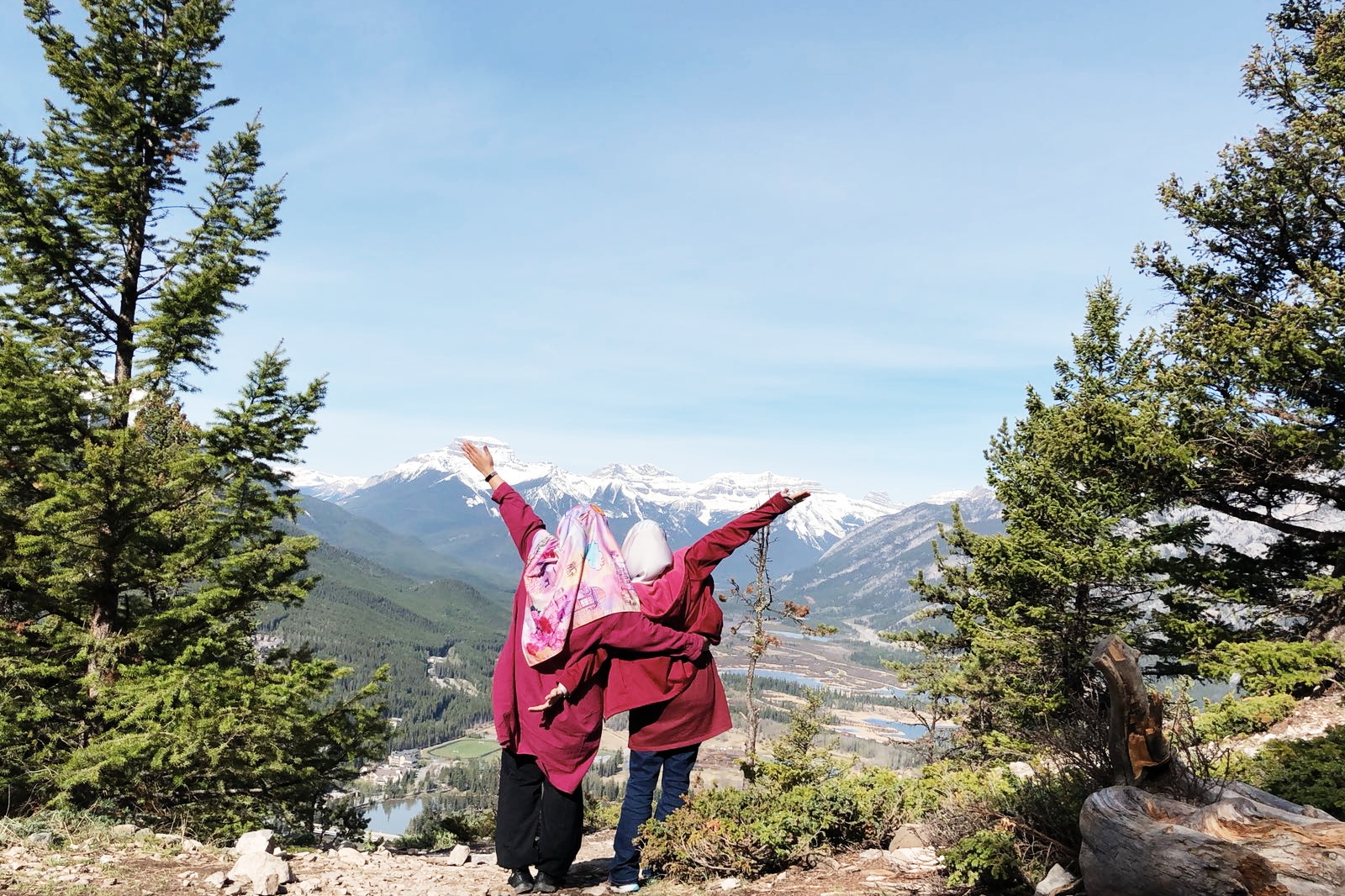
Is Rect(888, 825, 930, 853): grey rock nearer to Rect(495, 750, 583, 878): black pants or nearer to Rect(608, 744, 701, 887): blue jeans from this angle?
Rect(608, 744, 701, 887): blue jeans

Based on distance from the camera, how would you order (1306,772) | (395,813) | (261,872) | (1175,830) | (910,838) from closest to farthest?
(1175,830)
(261,872)
(910,838)
(1306,772)
(395,813)

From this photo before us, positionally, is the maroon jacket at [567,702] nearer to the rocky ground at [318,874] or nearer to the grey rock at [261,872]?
the rocky ground at [318,874]

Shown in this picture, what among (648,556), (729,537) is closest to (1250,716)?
(729,537)

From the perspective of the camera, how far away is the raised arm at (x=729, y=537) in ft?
16.5

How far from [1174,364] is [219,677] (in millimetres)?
15505

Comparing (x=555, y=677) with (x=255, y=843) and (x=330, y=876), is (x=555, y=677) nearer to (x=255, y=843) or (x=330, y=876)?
(x=330, y=876)

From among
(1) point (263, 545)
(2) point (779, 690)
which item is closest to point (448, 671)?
(2) point (779, 690)

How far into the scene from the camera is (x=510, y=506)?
18.5 ft

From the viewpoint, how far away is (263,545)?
9133 millimetres

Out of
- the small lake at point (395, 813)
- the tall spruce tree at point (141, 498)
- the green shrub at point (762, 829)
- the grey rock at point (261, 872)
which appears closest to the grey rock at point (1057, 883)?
the green shrub at point (762, 829)

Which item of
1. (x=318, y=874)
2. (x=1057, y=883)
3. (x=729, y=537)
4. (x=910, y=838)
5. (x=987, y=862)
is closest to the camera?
(x=1057, y=883)

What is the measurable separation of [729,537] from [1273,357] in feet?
37.5

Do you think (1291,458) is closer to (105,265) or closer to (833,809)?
(833,809)

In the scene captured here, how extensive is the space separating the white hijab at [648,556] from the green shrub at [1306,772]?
474 cm
